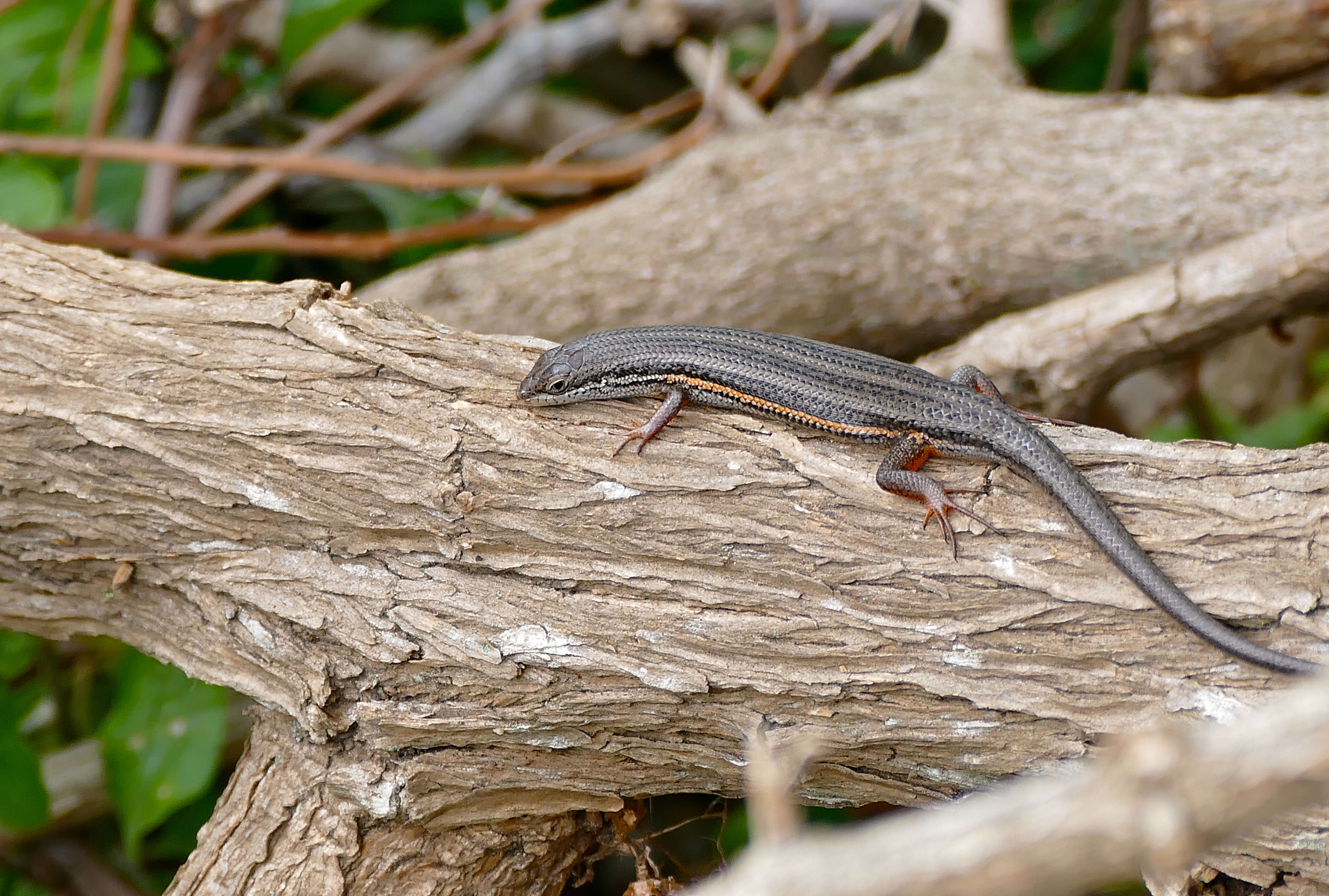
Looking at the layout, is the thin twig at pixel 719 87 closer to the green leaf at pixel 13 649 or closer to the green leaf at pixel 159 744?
the green leaf at pixel 159 744

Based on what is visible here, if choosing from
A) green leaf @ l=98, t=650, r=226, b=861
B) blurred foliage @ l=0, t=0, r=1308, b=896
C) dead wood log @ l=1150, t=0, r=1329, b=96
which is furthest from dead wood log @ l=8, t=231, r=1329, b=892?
dead wood log @ l=1150, t=0, r=1329, b=96

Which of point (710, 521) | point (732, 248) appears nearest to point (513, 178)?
point (732, 248)

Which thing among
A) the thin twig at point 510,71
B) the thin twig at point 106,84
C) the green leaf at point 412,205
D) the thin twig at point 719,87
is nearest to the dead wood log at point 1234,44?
the thin twig at point 719,87

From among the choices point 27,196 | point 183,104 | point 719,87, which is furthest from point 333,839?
point 719,87

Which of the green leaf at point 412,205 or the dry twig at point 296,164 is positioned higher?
the green leaf at point 412,205

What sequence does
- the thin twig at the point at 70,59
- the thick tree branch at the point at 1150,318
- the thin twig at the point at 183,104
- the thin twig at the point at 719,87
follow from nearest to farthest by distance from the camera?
1. the thick tree branch at the point at 1150,318
2. the thin twig at the point at 70,59
3. the thin twig at the point at 183,104
4. the thin twig at the point at 719,87

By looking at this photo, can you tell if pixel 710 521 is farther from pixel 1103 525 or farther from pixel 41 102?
pixel 41 102
